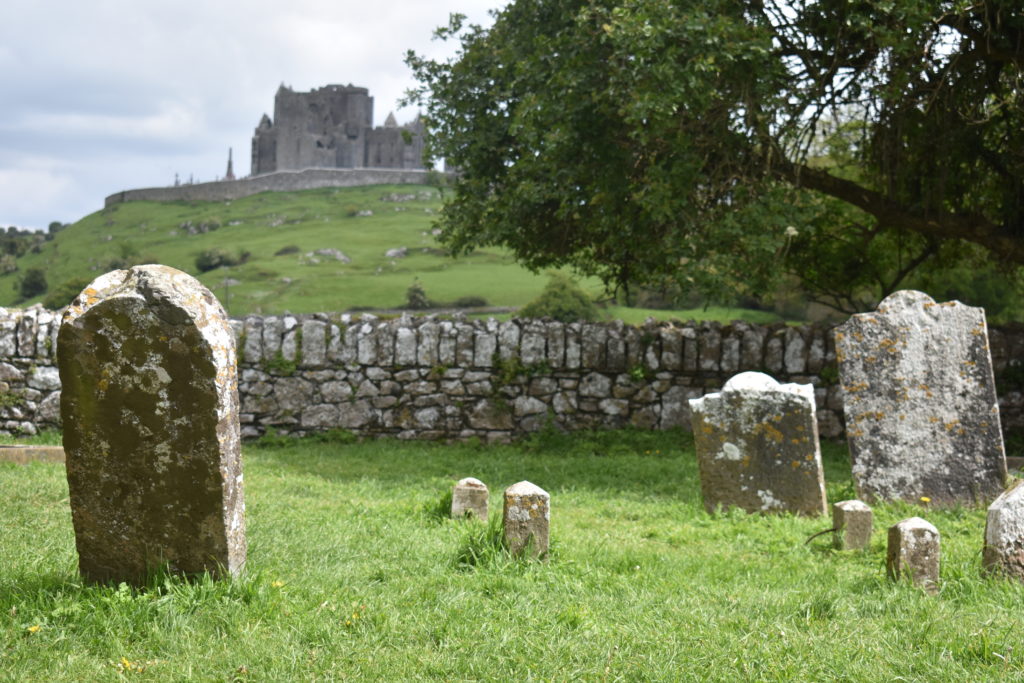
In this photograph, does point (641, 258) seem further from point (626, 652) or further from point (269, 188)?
point (269, 188)

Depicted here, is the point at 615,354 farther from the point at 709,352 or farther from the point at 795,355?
the point at 795,355

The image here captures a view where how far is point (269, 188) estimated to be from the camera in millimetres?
98562

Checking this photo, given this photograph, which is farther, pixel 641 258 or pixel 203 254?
pixel 203 254

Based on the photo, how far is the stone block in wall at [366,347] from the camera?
13922 mm

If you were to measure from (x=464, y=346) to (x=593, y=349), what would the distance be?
2.11 metres

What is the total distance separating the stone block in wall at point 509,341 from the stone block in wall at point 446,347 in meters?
0.75

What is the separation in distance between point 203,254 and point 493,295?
2788 cm

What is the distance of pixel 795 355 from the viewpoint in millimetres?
13836

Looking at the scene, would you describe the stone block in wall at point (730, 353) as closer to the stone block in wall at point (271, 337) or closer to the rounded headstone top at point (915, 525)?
the stone block in wall at point (271, 337)

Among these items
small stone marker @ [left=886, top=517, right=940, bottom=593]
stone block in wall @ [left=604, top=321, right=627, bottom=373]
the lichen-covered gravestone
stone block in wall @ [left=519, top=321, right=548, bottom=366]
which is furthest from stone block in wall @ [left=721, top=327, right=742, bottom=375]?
the lichen-covered gravestone

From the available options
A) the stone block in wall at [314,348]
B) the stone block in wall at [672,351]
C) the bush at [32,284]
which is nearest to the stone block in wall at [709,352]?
the stone block in wall at [672,351]

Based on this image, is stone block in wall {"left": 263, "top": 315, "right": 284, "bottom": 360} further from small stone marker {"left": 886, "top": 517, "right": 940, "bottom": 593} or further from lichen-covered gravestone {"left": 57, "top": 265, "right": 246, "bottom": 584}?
small stone marker {"left": 886, "top": 517, "right": 940, "bottom": 593}

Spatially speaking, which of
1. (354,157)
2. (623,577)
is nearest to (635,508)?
(623,577)

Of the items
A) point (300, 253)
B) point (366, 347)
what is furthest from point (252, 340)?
point (300, 253)
